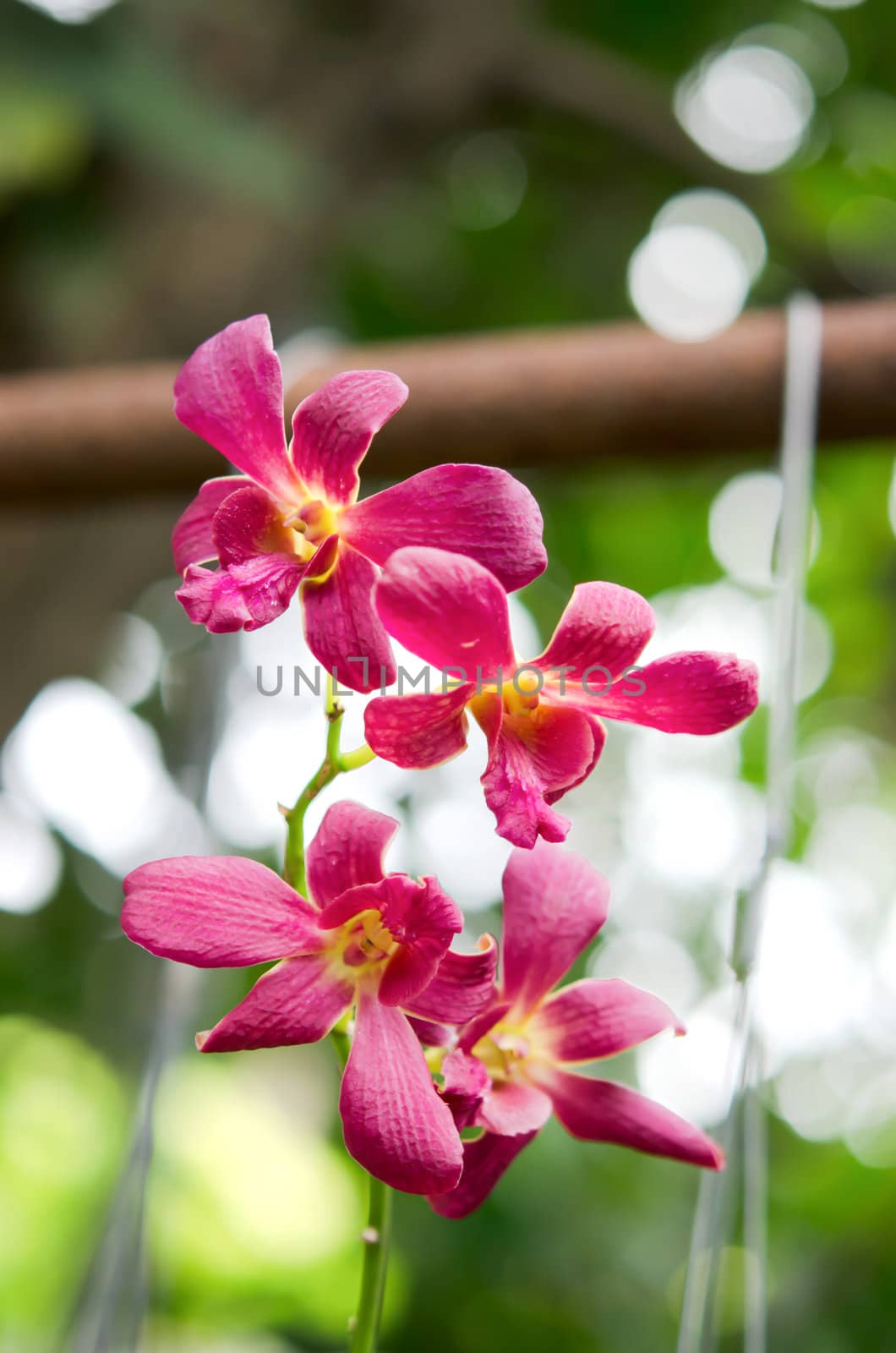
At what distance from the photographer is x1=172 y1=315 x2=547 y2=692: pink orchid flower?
159mm

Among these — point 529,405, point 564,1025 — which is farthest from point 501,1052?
point 529,405

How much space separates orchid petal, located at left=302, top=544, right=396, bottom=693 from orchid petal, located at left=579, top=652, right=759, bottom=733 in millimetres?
30

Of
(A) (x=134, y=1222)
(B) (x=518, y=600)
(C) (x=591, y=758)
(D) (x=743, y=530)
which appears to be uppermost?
(D) (x=743, y=530)

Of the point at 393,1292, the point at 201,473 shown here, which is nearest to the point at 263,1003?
the point at 201,473

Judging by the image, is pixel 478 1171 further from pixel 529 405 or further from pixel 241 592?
pixel 529 405

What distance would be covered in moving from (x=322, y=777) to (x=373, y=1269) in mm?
75

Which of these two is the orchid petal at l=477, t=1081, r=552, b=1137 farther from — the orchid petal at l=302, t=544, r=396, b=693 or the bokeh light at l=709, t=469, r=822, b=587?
the bokeh light at l=709, t=469, r=822, b=587

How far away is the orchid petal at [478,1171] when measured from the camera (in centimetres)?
17

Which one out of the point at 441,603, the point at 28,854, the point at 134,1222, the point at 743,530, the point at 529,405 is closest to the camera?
the point at 441,603

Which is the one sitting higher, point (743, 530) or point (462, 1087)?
point (743, 530)

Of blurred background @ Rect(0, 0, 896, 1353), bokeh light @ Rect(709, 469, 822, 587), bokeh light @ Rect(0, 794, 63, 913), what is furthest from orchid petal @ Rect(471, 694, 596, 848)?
bokeh light @ Rect(709, 469, 822, 587)

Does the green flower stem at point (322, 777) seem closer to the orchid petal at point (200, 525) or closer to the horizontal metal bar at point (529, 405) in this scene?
the orchid petal at point (200, 525)

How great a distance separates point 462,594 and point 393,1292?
2.70 ft

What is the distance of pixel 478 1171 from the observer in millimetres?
172
